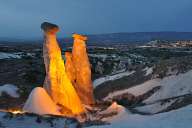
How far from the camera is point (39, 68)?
57.7 metres

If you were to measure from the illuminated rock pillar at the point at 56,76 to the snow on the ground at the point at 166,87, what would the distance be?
8.17 meters

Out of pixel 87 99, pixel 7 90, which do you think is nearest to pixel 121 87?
pixel 87 99

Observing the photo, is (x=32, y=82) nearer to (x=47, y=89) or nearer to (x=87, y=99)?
(x=87, y=99)

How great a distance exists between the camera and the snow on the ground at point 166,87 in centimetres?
3442

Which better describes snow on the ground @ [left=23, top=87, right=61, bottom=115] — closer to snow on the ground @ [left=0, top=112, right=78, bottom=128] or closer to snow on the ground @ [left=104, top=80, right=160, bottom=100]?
snow on the ground @ [left=0, top=112, right=78, bottom=128]

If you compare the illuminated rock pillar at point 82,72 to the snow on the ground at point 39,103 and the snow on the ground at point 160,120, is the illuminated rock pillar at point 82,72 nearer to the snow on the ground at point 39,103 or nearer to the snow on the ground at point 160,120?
the snow on the ground at point 39,103

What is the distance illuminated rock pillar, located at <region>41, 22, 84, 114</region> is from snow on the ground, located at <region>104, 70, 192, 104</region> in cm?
817

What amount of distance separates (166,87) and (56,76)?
1181 cm

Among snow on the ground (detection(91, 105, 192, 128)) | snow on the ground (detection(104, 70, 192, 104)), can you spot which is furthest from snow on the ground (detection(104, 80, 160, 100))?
snow on the ground (detection(91, 105, 192, 128))

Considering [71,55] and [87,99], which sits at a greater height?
[71,55]

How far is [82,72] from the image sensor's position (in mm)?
34562

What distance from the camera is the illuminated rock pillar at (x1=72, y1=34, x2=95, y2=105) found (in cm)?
3409

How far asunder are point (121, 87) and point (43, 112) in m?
17.0

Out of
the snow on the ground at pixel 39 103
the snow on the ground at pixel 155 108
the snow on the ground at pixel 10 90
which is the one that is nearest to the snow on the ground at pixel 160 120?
the snow on the ground at pixel 39 103
